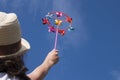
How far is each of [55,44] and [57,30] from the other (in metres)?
0.61

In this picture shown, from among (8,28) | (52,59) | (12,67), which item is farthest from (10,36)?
(52,59)

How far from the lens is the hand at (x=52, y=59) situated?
3.98 meters

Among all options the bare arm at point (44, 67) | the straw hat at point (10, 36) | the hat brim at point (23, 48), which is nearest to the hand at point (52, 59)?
the bare arm at point (44, 67)

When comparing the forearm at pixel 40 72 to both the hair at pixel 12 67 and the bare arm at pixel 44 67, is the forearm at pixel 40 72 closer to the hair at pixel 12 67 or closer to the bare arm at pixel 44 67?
the bare arm at pixel 44 67

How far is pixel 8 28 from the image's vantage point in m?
3.06

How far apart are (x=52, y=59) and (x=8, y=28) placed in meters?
1.07

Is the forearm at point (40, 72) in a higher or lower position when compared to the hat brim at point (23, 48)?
lower

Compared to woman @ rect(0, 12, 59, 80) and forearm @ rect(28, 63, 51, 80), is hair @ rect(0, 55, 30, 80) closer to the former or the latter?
woman @ rect(0, 12, 59, 80)

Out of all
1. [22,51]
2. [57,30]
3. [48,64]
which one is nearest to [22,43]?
[22,51]

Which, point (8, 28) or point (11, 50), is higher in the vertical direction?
point (8, 28)

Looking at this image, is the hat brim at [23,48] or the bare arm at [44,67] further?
the bare arm at [44,67]

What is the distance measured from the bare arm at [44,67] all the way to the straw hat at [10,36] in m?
0.59

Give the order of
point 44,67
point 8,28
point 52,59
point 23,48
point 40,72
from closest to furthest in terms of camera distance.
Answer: point 8,28 < point 23,48 < point 40,72 < point 44,67 < point 52,59

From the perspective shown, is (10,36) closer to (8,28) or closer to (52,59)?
(8,28)
